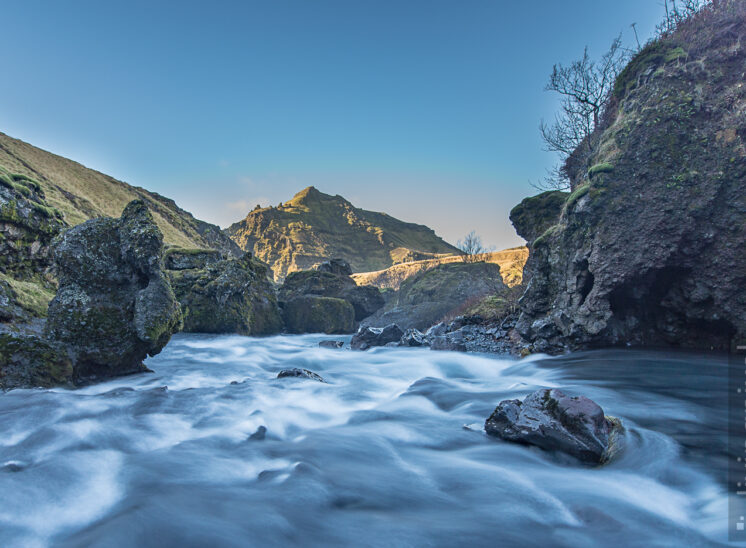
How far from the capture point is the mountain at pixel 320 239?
155m

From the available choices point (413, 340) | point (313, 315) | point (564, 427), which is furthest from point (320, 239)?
point (564, 427)

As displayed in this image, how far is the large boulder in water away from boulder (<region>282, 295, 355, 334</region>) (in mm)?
15502

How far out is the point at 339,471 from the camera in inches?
152

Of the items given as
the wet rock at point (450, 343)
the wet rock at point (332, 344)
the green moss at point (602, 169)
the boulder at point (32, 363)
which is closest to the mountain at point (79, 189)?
the wet rock at point (332, 344)

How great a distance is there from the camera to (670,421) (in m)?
5.06

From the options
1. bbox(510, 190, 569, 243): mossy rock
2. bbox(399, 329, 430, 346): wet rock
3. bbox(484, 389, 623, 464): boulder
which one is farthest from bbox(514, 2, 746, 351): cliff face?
bbox(510, 190, 569, 243): mossy rock

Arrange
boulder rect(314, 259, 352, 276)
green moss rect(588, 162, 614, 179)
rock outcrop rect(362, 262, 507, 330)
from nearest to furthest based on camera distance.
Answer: green moss rect(588, 162, 614, 179)
rock outcrop rect(362, 262, 507, 330)
boulder rect(314, 259, 352, 276)

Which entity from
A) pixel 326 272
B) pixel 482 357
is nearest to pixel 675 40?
pixel 482 357

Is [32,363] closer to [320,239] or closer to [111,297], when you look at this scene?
[111,297]

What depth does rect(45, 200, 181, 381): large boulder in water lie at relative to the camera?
5.85 m

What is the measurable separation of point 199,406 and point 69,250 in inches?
138

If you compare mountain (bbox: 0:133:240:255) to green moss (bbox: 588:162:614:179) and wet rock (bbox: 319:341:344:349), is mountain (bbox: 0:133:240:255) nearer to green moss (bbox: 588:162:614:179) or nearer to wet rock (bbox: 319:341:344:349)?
wet rock (bbox: 319:341:344:349)

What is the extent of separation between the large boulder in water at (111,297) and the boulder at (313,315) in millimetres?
15502

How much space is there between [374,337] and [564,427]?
12547mm
